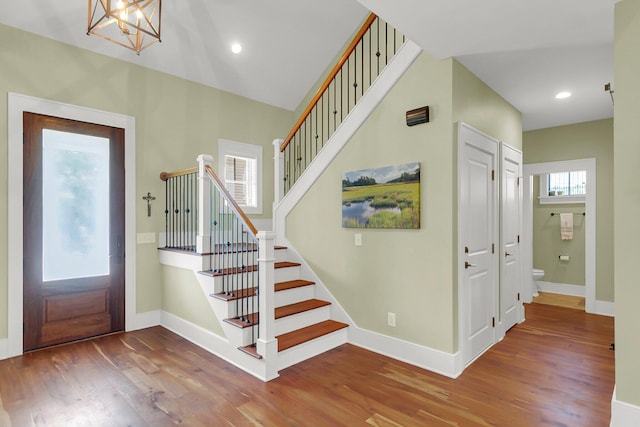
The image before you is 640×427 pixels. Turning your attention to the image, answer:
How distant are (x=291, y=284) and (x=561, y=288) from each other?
4.92 metres

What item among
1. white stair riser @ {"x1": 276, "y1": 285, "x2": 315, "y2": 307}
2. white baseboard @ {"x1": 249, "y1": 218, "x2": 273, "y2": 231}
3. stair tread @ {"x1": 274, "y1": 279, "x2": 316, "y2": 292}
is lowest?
white stair riser @ {"x1": 276, "y1": 285, "x2": 315, "y2": 307}

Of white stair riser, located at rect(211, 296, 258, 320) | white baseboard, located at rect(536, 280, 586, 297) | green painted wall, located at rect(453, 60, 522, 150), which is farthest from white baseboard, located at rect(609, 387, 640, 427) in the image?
white baseboard, located at rect(536, 280, 586, 297)

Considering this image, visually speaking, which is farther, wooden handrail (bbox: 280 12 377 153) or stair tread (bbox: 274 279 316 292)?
stair tread (bbox: 274 279 316 292)

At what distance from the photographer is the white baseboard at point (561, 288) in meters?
5.90

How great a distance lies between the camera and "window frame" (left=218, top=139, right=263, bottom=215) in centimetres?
513

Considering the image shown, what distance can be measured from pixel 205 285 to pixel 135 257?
129 cm

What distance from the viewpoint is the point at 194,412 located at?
2457mm

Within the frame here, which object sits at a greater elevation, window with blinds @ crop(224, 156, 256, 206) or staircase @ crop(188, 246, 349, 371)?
window with blinds @ crop(224, 156, 256, 206)

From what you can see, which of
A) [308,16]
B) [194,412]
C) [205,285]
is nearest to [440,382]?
[194,412]

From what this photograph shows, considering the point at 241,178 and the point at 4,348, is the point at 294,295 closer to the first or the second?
the point at 241,178

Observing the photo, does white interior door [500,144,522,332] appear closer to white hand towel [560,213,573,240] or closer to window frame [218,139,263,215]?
white hand towel [560,213,573,240]

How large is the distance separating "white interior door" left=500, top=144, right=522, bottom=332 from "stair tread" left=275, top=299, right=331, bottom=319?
2.02 meters

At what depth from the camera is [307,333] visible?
3473mm

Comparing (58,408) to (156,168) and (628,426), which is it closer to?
(156,168)
